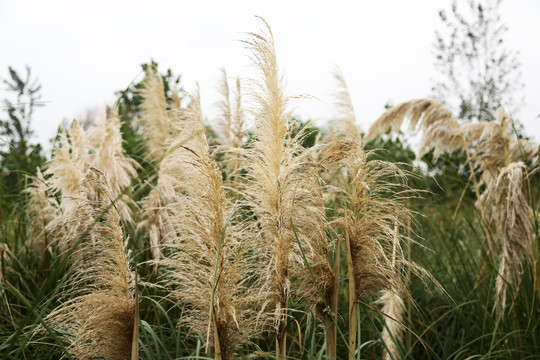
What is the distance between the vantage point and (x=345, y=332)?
3.32m

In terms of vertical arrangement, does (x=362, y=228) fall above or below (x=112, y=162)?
below

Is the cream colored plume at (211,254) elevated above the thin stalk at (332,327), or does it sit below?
above

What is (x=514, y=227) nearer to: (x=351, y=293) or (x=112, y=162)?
(x=351, y=293)

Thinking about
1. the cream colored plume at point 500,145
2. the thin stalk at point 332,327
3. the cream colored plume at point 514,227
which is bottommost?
the thin stalk at point 332,327

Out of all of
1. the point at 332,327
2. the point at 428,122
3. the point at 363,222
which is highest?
the point at 428,122

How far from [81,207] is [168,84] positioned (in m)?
6.48

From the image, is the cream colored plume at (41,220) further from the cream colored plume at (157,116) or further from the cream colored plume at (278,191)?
the cream colored plume at (278,191)

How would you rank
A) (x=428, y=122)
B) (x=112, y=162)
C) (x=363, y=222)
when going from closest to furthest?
1. (x=363, y=222)
2. (x=112, y=162)
3. (x=428, y=122)

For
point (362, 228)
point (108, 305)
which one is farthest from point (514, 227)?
point (108, 305)

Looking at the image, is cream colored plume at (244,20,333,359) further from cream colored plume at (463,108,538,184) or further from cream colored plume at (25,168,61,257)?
cream colored plume at (463,108,538,184)

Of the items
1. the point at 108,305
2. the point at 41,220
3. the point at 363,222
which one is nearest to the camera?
the point at 108,305

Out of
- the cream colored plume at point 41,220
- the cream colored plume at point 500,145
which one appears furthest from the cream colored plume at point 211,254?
the cream colored plume at point 500,145

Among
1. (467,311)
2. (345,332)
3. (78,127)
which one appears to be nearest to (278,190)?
(345,332)

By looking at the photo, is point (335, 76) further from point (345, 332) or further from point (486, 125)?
point (345, 332)
